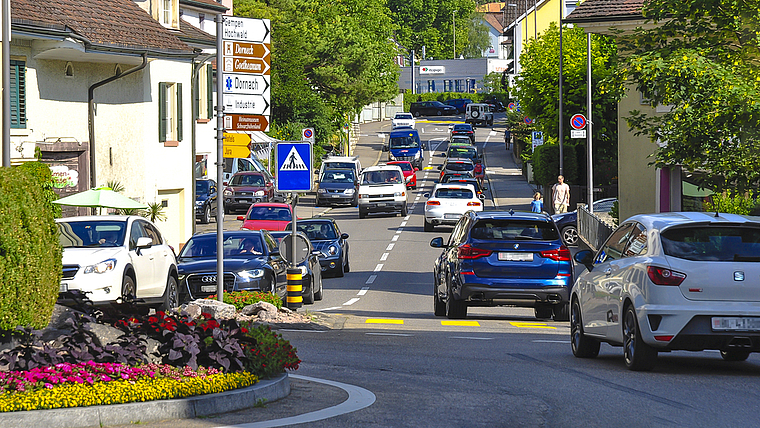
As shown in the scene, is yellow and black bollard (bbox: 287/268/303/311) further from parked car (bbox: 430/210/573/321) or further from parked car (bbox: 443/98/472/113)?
parked car (bbox: 443/98/472/113)

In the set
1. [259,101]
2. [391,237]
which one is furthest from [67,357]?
[391,237]

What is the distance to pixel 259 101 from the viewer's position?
14.7 metres

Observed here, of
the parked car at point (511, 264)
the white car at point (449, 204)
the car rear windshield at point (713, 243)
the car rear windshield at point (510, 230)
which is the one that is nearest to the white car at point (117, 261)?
the parked car at point (511, 264)

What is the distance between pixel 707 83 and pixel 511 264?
4.03m

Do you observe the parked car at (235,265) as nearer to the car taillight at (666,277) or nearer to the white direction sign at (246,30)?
the white direction sign at (246,30)

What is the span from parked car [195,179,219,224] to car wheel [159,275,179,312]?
26610 mm

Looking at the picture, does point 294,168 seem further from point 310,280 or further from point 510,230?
point 310,280

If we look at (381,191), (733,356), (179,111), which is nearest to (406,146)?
(381,191)

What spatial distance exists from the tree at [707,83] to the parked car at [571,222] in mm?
18774

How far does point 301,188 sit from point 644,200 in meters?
18.1

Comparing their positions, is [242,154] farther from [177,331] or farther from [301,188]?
[177,331]

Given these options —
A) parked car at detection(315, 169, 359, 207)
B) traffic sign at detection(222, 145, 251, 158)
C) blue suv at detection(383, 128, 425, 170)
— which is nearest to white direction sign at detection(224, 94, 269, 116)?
traffic sign at detection(222, 145, 251, 158)

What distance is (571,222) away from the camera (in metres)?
Result: 38.6

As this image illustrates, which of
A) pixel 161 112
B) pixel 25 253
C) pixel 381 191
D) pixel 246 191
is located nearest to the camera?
pixel 25 253
